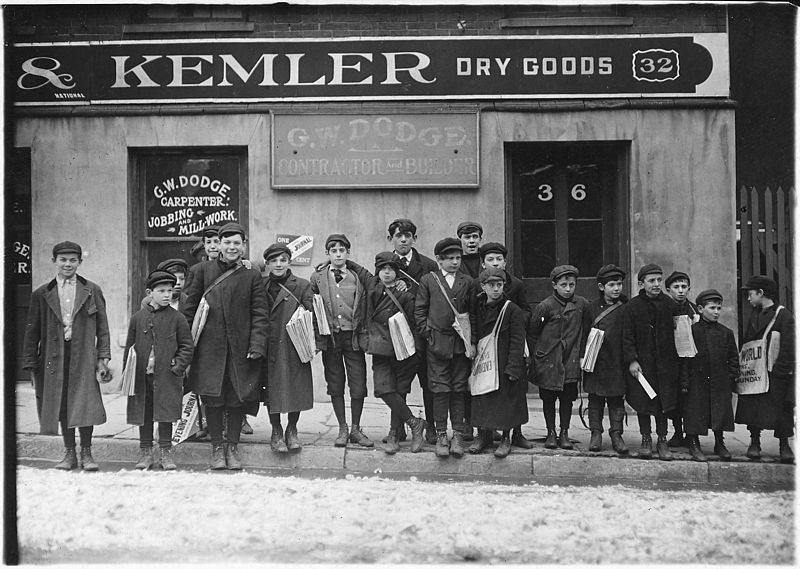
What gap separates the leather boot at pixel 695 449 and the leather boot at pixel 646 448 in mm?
310

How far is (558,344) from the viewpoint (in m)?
6.06

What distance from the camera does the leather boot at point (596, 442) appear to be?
605cm

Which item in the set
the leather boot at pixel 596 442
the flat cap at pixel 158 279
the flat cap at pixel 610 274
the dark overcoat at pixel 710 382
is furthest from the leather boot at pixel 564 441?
the flat cap at pixel 158 279

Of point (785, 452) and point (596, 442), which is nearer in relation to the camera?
point (785, 452)

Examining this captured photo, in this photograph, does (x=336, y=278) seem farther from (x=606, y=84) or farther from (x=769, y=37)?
(x=769, y=37)

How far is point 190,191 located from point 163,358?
3.55 meters

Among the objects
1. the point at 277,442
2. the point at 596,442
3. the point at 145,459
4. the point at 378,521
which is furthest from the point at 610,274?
the point at 145,459

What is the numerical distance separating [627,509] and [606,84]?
17.1 ft

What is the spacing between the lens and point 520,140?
836 centimetres

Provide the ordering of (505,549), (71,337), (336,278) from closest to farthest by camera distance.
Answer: (505,549)
(71,337)
(336,278)

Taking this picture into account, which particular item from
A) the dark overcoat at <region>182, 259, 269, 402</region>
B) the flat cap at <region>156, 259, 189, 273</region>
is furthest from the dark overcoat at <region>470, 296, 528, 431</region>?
the flat cap at <region>156, 259, 189, 273</region>

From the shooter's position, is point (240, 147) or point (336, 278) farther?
point (240, 147)

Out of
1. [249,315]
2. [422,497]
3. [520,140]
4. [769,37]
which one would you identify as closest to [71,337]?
[249,315]

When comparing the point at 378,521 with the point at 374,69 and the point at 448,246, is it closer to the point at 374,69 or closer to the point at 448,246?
the point at 448,246
